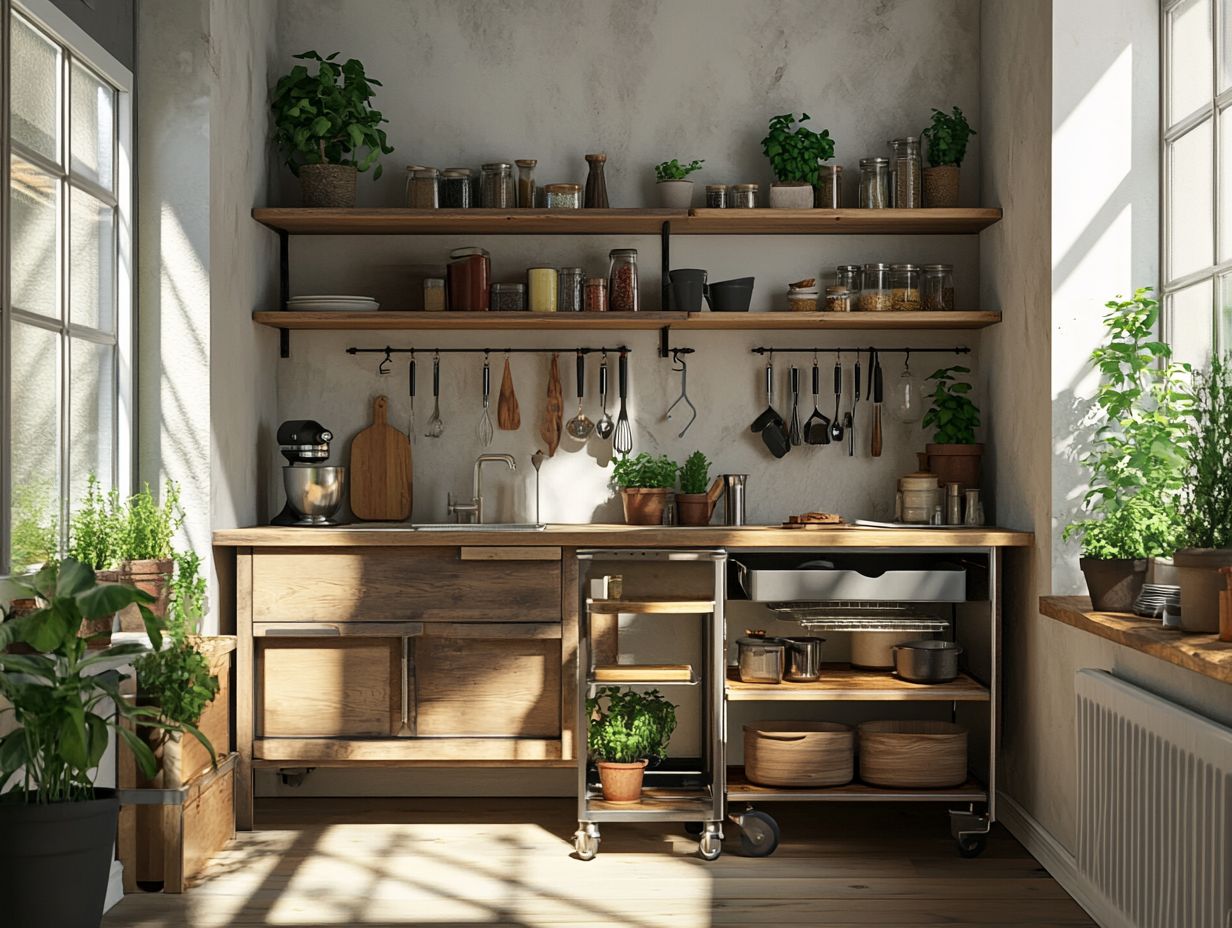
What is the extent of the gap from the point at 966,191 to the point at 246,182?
2406 mm

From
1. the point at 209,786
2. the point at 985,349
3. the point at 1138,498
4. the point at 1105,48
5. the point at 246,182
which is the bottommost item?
the point at 209,786

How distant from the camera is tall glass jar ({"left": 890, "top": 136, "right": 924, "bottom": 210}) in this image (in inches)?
163

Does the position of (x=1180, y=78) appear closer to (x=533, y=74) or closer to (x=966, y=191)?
(x=966, y=191)

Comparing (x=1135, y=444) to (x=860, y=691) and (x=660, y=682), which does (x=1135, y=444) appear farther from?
(x=660, y=682)

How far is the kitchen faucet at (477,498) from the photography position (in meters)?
4.16

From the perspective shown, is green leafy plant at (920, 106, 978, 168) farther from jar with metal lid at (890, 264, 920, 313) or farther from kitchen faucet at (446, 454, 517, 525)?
kitchen faucet at (446, 454, 517, 525)

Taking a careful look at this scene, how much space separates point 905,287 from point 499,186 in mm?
1376

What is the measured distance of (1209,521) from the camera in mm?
2711

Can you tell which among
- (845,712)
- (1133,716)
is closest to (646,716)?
(845,712)

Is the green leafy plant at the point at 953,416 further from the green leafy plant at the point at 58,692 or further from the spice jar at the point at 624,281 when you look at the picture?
the green leafy plant at the point at 58,692

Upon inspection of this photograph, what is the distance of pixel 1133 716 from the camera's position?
2.72 m

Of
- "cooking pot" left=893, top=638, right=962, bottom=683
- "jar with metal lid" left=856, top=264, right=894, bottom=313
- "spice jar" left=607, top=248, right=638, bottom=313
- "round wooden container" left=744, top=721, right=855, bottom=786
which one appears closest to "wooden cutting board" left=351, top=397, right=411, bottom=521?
"spice jar" left=607, top=248, right=638, bottom=313

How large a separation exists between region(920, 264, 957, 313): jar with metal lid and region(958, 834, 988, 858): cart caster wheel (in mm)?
1656

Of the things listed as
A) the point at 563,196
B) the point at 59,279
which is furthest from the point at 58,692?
the point at 563,196
